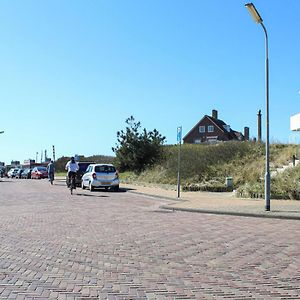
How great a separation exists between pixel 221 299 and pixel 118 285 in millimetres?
1436

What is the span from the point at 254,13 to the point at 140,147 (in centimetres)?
2235

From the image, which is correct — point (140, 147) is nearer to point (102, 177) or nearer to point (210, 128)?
point (102, 177)

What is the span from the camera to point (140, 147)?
121 feet

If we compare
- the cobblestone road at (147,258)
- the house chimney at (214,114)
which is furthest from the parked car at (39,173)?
the cobblestone road at (147,258)

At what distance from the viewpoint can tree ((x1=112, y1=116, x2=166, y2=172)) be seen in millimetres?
36781

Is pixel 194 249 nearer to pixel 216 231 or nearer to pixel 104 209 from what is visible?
pixel 216 231

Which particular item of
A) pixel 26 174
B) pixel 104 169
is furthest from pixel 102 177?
pixel 26 174

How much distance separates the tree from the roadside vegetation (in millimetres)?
570

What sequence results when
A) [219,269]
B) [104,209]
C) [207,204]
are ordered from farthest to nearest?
[207,204], [104,209], [219,269]

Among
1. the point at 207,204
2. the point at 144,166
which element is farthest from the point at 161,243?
the point at 144,166

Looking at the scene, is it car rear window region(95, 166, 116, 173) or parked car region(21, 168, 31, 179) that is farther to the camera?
parked car region(21, 168, 31, 179)

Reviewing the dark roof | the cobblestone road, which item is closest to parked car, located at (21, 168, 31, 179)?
the dark roof

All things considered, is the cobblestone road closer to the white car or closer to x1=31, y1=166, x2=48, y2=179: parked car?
the white car

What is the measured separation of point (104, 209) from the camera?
16.8 m
